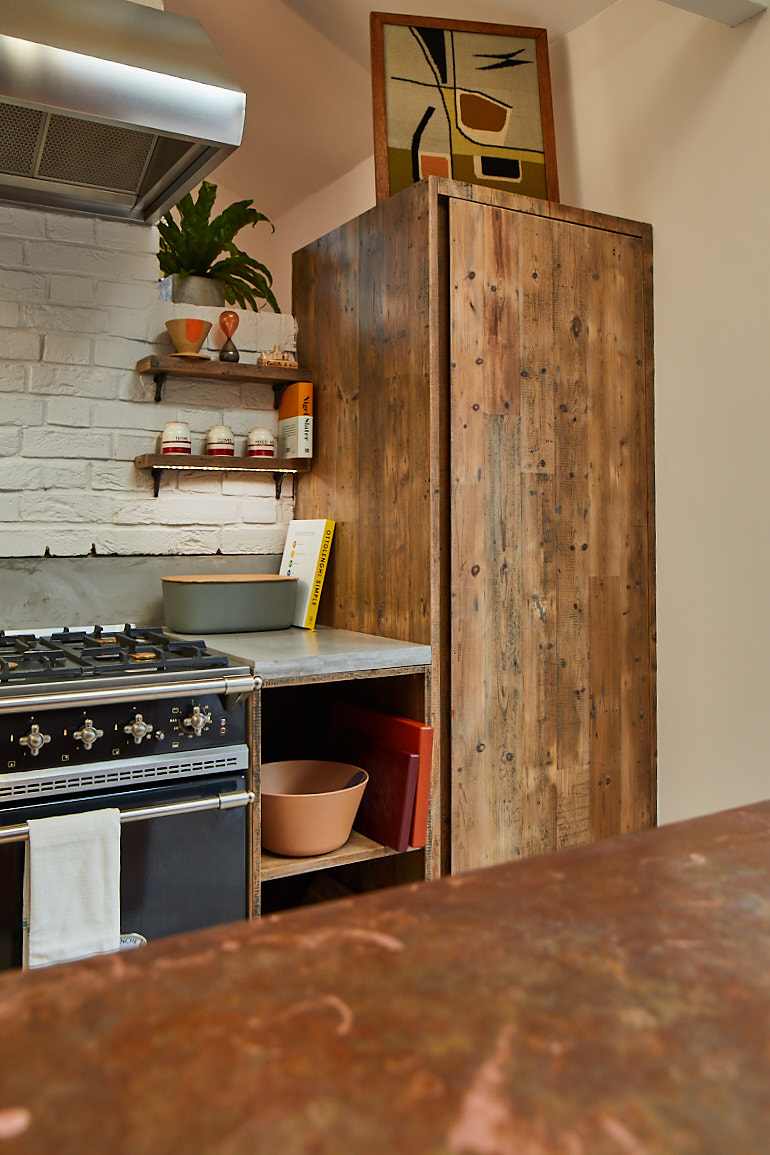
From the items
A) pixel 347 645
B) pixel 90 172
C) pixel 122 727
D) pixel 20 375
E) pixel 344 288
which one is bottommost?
pixel 122 727

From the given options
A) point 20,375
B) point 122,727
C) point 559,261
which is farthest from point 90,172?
point 122,727

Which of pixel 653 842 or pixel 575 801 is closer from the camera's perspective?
pixel 653 842

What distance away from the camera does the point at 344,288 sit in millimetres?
2510

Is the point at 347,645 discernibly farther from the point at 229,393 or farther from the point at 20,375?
the point at 20,375

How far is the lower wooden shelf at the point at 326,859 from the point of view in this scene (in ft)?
6.49

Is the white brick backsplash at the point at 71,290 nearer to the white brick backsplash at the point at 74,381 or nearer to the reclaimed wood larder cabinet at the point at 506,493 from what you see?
the white brick backsplash at the point at 74,381

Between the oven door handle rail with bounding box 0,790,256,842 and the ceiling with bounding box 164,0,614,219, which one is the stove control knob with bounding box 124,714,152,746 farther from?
the ceiling with bounding box 164,0,614,219

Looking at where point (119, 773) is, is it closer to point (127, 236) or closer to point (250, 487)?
point (250, 487)

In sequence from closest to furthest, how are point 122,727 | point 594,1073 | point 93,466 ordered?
point 594,1073, point 122,727, point 93,466

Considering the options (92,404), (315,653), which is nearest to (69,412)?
(92,404)

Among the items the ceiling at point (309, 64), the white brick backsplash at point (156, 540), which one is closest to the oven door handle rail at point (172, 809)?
the white brick backsplash at point (156, 540)

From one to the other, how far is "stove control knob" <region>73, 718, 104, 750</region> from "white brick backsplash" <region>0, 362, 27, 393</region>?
1069 mm

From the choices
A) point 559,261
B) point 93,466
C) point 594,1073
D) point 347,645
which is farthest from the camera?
point 93,466

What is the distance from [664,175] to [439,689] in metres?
1.49
